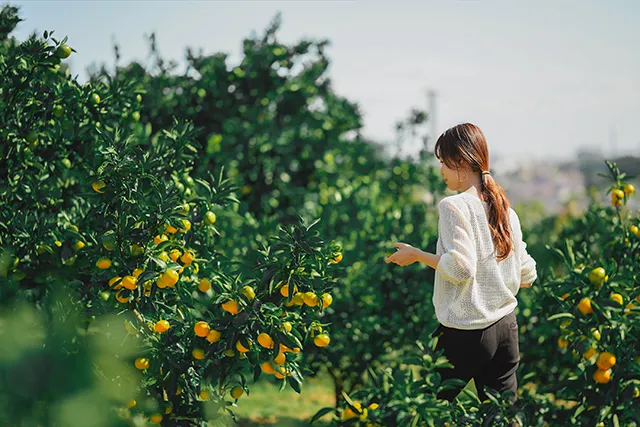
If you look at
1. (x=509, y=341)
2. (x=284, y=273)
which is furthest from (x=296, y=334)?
(x=509, y=341)

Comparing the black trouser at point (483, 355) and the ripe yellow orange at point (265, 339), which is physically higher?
the ripe yellow orange at point (265, 339)

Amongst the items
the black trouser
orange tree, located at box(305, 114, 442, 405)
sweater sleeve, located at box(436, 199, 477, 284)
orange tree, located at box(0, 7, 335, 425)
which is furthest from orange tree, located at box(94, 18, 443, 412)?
sweater sleeve, located at box(436, 199, 477, 284)

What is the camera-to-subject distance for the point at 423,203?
12.5ft

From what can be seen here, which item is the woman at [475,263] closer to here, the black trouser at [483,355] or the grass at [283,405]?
the black trouser at [483,355]

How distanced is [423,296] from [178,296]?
4.99 ft

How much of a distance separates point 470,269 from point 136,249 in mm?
1106

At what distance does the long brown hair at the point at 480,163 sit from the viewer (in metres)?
2.05

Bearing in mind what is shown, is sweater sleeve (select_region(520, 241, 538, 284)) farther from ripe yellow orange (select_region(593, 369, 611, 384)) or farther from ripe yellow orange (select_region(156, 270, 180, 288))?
ripe yellow orange (select_region(156, 270, 180, 288))

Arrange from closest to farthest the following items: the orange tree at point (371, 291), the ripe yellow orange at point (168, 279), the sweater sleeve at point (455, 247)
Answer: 1. the sweater sleeve at point (455, 247)
2. the ripe yellow orange at point (168, 279)
3. the orange tree at point (371, 291)

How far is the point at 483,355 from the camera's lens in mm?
2127

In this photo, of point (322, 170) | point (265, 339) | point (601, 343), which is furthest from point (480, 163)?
point (322, 170)

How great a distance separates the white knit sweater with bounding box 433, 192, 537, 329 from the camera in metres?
1.94

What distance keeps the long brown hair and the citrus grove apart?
0.29 meters

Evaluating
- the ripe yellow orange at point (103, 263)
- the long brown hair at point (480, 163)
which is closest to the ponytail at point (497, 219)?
the long brown hair at point (480, 163)
